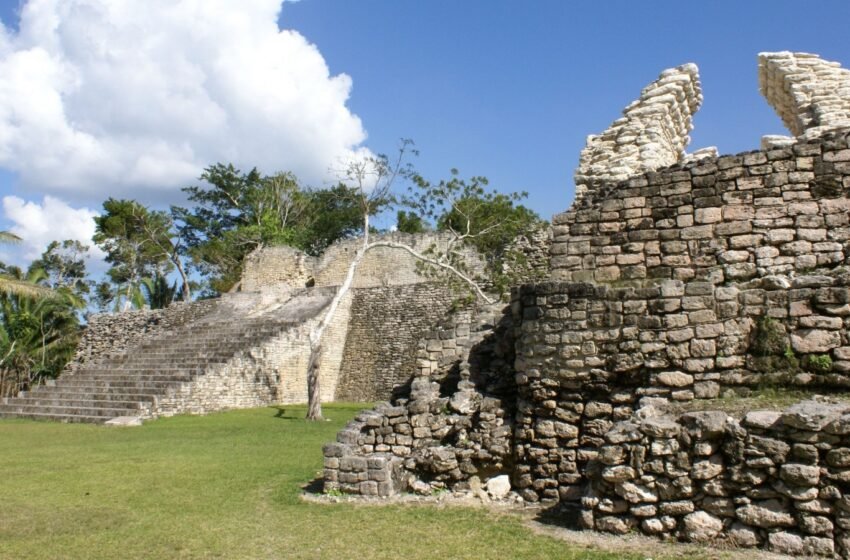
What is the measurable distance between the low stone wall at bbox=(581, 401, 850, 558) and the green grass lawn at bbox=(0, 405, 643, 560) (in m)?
0.56

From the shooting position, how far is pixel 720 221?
6.61 m

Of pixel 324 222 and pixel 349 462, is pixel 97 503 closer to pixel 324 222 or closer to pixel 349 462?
pixel 349 462

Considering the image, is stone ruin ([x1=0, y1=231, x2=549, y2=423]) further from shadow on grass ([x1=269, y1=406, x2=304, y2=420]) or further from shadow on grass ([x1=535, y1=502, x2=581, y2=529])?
shadow on grass ([x1=535, y1=502, x2=581, y2=529])

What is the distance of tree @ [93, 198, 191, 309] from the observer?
3997 centimetres

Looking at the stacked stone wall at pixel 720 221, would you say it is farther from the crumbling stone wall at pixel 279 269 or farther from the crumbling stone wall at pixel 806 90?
the crumbling stone wall at pixel 279 269

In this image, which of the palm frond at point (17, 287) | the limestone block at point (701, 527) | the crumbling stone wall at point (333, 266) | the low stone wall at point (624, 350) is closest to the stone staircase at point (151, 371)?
the palm frond at point (17, 287)

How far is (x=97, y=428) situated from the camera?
15.0m

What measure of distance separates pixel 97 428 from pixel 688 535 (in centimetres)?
1381

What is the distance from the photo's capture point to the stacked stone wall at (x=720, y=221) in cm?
630

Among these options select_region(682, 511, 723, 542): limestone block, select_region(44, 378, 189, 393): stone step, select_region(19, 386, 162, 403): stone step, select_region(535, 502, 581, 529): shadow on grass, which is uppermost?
select_region(44, 378, 189, 393): stone step

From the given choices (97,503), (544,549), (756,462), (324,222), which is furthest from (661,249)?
(324,222)

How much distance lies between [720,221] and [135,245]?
129 ft

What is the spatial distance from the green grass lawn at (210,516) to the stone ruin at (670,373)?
26.7 inches

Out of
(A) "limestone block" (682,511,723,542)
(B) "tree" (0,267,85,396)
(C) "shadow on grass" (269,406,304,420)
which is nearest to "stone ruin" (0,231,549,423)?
(B) "tree" (0,267,85,396)
